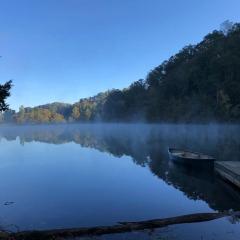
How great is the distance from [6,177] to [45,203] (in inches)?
456

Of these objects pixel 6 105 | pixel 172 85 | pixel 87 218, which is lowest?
pixel 87 218

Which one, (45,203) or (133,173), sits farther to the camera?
(133,173)

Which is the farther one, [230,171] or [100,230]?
[230,171]

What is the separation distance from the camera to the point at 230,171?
27.9m

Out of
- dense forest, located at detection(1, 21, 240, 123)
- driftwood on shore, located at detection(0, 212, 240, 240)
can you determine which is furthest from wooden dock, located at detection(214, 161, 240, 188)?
dense forest, located at detection(1, 21, 240, 123)

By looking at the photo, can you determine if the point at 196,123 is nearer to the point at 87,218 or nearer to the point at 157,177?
the point at 157,177

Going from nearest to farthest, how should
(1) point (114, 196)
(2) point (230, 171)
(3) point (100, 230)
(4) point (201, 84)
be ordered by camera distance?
(3) point (100, 230)
(1) point (114, 196)
(2) point (230, 171)
(4) point (201, 84)

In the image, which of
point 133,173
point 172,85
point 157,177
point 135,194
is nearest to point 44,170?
point 133,173

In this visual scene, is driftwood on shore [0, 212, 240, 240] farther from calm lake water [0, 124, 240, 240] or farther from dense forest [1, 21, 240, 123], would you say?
dense forest [1, 21, 240, 123]

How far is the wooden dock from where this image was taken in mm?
25763

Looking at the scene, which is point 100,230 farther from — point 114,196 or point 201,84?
point 201,84

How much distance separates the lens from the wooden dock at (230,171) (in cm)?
2576

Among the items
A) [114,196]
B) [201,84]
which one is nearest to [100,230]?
[114,196]

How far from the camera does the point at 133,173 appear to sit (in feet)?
112
